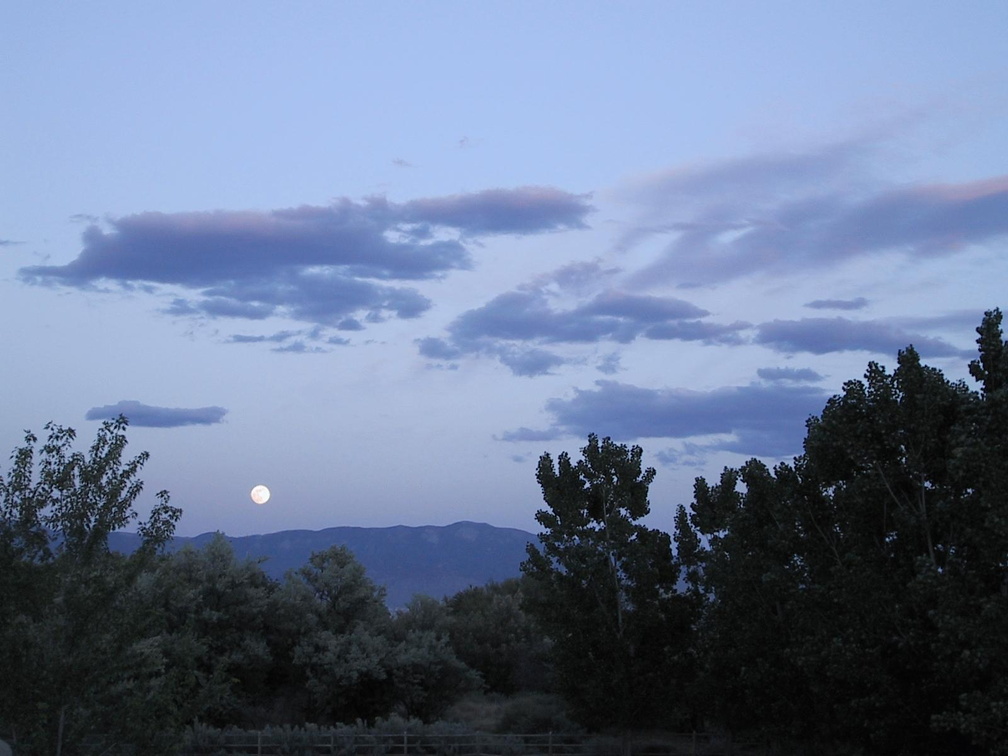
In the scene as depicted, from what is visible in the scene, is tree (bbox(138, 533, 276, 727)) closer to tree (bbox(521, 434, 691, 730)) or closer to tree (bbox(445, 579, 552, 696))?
tree (bbox(445, 579, 552, 696))

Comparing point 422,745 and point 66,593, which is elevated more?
point 66,593

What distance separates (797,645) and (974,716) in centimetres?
1002

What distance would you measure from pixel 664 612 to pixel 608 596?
2.27 metres

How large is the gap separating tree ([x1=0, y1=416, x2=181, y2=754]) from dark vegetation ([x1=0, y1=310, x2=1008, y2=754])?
4cm

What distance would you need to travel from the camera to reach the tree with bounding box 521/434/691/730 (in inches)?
1485

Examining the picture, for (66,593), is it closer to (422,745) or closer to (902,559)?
(902,559)

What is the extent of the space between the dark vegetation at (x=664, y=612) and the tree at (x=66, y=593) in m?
0.04

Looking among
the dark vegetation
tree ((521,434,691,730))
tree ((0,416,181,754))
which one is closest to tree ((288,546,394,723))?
the dark vegetation

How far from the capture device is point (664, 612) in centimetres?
3922

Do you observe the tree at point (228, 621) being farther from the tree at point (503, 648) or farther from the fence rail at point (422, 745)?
the tree at point (503, 648)

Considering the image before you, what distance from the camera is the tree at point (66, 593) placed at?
16.6m

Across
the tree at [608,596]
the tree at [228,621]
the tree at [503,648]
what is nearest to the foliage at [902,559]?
the tree at [608,596]

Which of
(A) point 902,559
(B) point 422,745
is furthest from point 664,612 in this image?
(A) point 902,559

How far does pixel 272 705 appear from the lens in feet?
173
